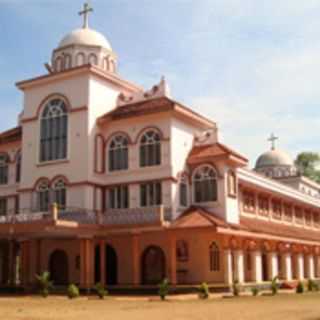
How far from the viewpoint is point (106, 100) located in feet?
102

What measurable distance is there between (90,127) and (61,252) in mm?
7037

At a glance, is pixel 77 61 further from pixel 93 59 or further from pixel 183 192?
pixel 183 192

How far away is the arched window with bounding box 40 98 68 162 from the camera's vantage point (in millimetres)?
30422

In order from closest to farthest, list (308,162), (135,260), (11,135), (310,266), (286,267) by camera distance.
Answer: (135,260)
(286,267)
(11,135)
(310,266)
(308,162)

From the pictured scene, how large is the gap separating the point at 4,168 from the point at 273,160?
2786 cm

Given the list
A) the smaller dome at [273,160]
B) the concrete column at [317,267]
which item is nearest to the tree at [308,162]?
the smaller dome at [273,160]

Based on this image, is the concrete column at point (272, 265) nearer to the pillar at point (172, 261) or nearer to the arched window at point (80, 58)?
the pillar at point (172, 261)

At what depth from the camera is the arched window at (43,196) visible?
98.9 feet

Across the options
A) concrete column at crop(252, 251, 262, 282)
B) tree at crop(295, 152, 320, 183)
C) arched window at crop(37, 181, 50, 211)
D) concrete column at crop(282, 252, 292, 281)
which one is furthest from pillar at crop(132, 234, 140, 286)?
tree at crop(295, 152, 320, 183)

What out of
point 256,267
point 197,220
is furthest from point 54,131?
point 256,267

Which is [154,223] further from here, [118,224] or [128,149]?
[128,149]

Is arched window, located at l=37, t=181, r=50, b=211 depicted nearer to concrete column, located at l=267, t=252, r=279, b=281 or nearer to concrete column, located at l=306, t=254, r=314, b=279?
concrete column, located at l=267, t=252, r=279, b=281

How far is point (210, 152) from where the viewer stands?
28.6m

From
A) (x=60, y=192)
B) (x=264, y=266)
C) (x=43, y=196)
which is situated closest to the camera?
(x=60, y=192)
